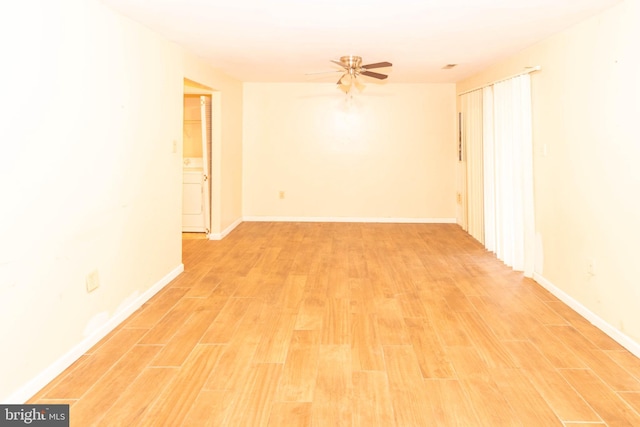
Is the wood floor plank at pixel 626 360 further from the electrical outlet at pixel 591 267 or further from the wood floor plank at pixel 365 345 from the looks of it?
the wood floor plank at pixel 365 345

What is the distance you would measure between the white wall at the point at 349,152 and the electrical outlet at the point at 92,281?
4.51 meters

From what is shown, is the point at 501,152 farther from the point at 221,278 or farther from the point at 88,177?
the point at 88,177

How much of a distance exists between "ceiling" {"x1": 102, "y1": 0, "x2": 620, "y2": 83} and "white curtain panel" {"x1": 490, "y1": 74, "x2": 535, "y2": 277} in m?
0.50

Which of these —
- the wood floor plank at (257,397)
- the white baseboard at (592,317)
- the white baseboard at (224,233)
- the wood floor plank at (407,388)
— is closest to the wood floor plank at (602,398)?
the white baseboard at (592,317)

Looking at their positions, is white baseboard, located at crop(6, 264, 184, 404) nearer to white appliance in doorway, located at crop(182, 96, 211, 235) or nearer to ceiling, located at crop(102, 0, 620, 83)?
ceiling, located at crop(102, 0, 620, 83)

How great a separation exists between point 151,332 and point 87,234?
77 cm

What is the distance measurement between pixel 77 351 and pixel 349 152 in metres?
5.30

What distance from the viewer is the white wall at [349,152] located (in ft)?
23.0

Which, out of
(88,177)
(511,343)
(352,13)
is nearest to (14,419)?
(88,177)

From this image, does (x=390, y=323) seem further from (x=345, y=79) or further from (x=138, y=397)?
(x=345, y=79)

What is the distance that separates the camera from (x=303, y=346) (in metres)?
2.66

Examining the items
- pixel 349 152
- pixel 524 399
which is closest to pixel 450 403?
pixel 524 399

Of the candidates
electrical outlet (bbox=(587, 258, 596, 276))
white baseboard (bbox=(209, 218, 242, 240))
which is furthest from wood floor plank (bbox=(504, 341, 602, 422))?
white baseboard (bbox=(209, 218, 242, 240))

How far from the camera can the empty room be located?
6.75ft
